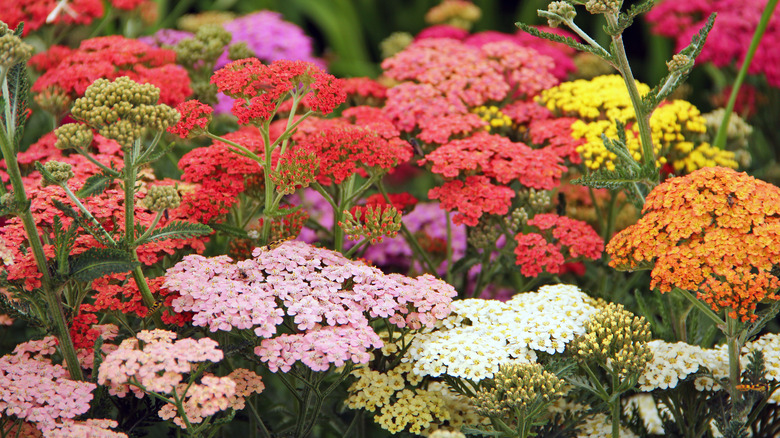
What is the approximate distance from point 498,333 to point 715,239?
58cm

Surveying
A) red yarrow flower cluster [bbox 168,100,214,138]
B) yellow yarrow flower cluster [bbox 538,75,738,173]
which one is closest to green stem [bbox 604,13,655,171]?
yellow yarrow flower cluster [bbox 538,75,738,173]

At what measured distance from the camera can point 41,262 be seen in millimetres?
1665

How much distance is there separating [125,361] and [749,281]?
143cm

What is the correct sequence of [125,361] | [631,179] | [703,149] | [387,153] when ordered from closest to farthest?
1. [125,361]
2. [631,179]
3. [387,153]
4. [703,149]

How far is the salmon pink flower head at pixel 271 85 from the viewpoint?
193 cm

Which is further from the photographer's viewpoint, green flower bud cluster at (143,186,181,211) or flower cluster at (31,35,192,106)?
flower cluster at (31,35,192,106)

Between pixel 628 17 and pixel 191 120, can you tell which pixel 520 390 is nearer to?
pixel 628 17

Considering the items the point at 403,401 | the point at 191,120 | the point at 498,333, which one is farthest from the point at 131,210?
the point at 498,333

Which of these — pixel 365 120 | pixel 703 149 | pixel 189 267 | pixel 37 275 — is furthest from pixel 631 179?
pixel 37 275

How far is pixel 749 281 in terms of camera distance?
1.70 m

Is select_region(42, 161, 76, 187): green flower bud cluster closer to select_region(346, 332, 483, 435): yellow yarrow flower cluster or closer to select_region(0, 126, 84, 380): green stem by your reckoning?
select_region(0, 126, 84, 380): green stem

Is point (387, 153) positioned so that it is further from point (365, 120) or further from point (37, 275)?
point (37, 275)

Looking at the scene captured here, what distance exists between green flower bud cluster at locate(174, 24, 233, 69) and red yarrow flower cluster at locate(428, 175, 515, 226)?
41.8 inches

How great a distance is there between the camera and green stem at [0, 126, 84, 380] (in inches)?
62.6
